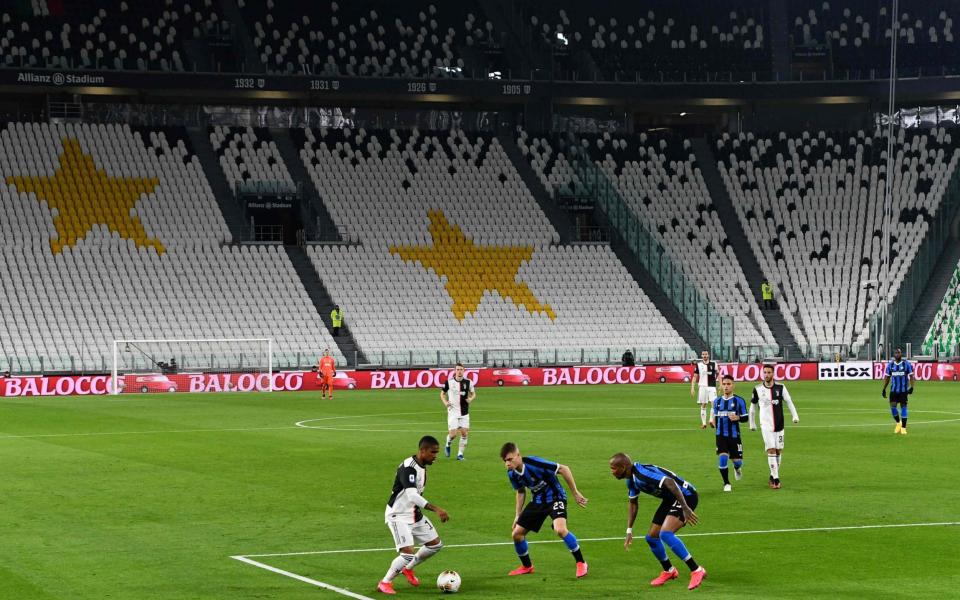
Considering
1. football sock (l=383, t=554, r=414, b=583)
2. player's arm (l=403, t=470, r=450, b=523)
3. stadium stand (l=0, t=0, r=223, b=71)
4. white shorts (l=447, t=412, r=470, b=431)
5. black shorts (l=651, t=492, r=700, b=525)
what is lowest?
white shorts (l=447, t=412, r=470, b=431)

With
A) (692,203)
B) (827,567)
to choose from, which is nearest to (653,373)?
(692,203)

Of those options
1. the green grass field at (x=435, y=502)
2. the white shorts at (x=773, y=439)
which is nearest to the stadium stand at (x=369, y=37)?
the green grass field at (x=435, y=502)

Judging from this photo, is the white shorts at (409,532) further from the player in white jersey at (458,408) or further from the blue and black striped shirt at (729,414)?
the player in white jersey at (458,408)

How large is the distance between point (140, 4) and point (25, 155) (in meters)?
11.5

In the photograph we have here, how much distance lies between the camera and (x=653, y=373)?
63.8 meters

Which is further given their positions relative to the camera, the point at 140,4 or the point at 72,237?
the point at 140,4

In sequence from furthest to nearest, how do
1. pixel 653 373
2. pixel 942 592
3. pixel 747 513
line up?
pixel 653 373 < pixel 747 513 < pixel 942 592

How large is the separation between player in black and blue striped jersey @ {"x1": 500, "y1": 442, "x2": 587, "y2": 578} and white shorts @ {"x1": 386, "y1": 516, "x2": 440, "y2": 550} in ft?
3.46

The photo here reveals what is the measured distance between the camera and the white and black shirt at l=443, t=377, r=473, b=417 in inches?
1182

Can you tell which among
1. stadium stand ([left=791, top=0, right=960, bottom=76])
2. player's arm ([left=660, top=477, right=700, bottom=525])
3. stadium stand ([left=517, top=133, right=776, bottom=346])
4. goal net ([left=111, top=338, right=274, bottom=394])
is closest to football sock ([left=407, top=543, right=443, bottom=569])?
player's arm ([left=660, top=477, right=700, bottom=525])

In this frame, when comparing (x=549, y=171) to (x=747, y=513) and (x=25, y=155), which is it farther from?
(x=747, y=513)

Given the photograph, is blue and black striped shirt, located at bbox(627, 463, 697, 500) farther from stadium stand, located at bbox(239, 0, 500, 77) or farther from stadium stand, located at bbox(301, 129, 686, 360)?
stadium stand, located at bbox(239, 0, 500, 77)

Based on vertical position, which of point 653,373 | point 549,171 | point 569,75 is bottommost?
point 653,373

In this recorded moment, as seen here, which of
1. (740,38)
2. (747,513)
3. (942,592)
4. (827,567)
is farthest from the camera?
(740,38)
